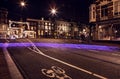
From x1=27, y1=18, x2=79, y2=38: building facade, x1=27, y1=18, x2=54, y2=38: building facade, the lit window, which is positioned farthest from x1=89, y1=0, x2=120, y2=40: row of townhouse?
x1=27, y1=18, x2=54, y2=38: building facade

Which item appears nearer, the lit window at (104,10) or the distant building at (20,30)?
the lit window at (104,10)

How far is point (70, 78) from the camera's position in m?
9.60

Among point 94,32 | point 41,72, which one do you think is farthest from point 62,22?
point 41,72

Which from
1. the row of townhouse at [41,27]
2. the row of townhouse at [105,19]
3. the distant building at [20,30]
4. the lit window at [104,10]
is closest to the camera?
the row of townhouse at [105,19]

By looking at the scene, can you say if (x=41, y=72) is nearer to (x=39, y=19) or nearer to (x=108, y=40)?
(x=108, y=40)

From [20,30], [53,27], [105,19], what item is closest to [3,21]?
[20,30]

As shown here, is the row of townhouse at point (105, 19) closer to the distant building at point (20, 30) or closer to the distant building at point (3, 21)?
the distant building at point (20, 30)

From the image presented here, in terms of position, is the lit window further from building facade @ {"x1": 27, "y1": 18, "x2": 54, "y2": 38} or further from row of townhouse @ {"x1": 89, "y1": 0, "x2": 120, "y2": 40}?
building facade @ {"x1": 27, "y1": 18, "x2": 54, "y2": 38}

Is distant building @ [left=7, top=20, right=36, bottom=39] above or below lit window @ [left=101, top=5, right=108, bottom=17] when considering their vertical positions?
below

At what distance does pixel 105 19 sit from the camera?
142 feet

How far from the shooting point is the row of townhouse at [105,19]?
39.7 metres

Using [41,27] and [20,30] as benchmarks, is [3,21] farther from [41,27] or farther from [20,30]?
[41,27]

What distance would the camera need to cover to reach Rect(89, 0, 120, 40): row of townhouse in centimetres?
3974

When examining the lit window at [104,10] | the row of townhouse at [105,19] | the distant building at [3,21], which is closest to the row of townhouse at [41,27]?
the distant building at [3,21]
